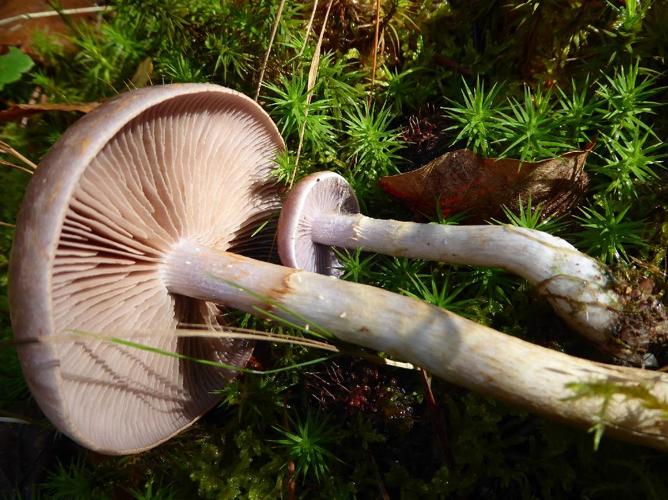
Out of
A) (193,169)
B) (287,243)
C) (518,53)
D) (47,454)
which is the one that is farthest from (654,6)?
(47,454)

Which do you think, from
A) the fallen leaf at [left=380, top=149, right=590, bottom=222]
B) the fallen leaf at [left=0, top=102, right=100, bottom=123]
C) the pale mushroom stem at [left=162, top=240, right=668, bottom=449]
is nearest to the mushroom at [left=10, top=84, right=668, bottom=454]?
the pale mushroom stem at [left=162, top=240, right=668, bottom=449]

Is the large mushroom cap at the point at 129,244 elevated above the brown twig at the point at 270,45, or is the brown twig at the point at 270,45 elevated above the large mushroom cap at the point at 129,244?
the brown twig at the point at 270,45

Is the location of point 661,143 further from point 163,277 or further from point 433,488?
point 163,277

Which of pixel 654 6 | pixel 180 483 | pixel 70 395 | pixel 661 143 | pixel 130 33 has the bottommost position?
pixel 180 483

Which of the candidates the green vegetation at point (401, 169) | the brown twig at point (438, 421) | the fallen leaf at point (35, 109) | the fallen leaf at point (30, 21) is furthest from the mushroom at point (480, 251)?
the fallen leaf at point (30, 21)

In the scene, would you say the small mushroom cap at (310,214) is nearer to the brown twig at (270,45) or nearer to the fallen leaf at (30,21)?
the brown twig at (270,45)

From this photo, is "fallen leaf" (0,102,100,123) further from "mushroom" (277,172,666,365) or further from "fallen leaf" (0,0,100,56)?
"mushroom" (277,172,666,365)

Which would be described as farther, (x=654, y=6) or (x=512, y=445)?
(x=654, y=6)
